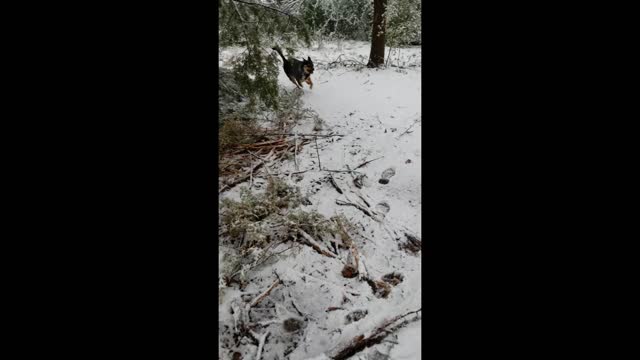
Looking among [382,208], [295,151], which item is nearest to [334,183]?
[382,208]

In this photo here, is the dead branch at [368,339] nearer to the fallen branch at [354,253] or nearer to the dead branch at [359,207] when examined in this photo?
the fallen branch at [354,253]

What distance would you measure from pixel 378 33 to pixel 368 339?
4.55 meters

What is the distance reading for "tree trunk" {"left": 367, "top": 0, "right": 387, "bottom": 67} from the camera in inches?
214

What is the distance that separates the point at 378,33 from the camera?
5477mm

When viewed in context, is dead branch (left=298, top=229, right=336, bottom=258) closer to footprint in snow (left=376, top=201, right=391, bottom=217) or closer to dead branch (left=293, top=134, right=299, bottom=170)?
footprint in snow (left=376, top=201, right=391, bottom=217)

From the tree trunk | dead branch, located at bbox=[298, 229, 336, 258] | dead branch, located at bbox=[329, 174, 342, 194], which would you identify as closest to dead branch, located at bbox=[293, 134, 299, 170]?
dead branch, located at bbox=[329, 174, 342, 194]

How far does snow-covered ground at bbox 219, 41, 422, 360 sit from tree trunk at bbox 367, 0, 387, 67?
8.9 inches

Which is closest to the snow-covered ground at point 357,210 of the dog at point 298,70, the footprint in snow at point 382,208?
the footprint in snow at point 382,208
